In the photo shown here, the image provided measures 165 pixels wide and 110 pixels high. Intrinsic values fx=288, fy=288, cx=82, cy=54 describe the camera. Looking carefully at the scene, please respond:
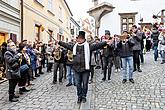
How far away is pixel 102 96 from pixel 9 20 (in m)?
8.04

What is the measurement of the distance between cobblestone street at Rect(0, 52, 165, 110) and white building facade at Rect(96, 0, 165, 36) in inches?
637

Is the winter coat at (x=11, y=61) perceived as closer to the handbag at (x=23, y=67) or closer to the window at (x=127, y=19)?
the handbag at (x=23, y=67)

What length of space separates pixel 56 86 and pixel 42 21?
35.4 feet

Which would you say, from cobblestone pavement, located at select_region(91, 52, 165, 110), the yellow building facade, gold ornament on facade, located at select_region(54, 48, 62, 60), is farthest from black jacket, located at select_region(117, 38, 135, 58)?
the yellow building facade

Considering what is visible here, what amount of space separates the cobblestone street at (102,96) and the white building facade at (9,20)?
372cm

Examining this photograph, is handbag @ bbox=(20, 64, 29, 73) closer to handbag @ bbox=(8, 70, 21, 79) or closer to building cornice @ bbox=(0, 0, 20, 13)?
handbag @ bbox=(8, 70, 21, 79)

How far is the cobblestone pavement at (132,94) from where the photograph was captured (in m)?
7.43

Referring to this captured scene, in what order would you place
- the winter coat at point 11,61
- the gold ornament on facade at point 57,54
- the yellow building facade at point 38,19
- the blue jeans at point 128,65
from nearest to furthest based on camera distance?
the winter coat at point 11,61
the blue jeans at point 128,65
the gold ornament on facade at point 57,54
the yellow building facade at point 38,19

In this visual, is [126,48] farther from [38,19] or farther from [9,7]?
[38,19]

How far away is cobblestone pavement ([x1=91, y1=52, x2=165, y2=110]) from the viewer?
24.4ft

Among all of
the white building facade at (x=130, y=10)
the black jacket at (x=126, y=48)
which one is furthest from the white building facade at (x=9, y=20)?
the white building facade at (x=130, y=10)

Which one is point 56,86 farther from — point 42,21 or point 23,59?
point 42,21

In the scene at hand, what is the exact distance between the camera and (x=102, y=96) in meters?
8.54

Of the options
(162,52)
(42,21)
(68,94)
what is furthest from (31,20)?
(68,94)
